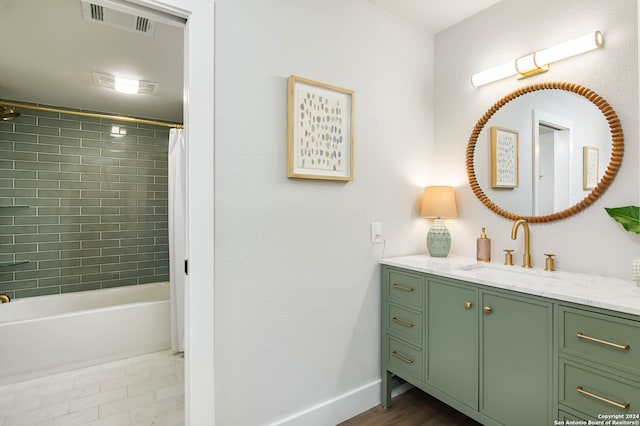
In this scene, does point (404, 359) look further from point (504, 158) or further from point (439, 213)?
point (504, 158)

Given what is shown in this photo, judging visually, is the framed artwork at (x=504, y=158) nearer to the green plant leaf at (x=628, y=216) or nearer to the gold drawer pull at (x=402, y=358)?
the green plant leaf at (x=628, y=216)


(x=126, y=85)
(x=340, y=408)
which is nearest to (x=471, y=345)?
(x=340, y=408)

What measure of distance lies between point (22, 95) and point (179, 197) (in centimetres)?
181

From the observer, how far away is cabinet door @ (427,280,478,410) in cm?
153

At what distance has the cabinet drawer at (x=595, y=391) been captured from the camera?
1057mm

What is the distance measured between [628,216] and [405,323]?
3.85 feet

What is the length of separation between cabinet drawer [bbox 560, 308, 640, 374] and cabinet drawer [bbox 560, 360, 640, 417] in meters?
0.05

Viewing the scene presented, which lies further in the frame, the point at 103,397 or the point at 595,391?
the point at 103,397

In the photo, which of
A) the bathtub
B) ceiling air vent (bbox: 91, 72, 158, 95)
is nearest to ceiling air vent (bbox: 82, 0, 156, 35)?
ceiling air vent (bbox: 91, 72, 158, 95)

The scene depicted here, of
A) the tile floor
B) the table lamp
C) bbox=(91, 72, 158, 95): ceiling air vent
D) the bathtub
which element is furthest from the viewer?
bbox=(91, 72, 158, 95): ceiling air vent

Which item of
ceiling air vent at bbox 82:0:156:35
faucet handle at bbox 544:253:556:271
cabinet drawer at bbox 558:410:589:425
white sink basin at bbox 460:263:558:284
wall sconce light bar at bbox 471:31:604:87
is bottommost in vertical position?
cabinet drawer at bbox 558:410:589:425

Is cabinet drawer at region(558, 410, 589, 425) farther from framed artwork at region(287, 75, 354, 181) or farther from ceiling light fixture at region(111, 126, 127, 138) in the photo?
ceiling light fixture at region(111, 126, 127, 138)

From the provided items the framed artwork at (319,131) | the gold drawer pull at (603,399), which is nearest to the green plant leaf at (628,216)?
the gold drawer pull at (603,399)

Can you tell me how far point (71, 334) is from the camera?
2.49m
